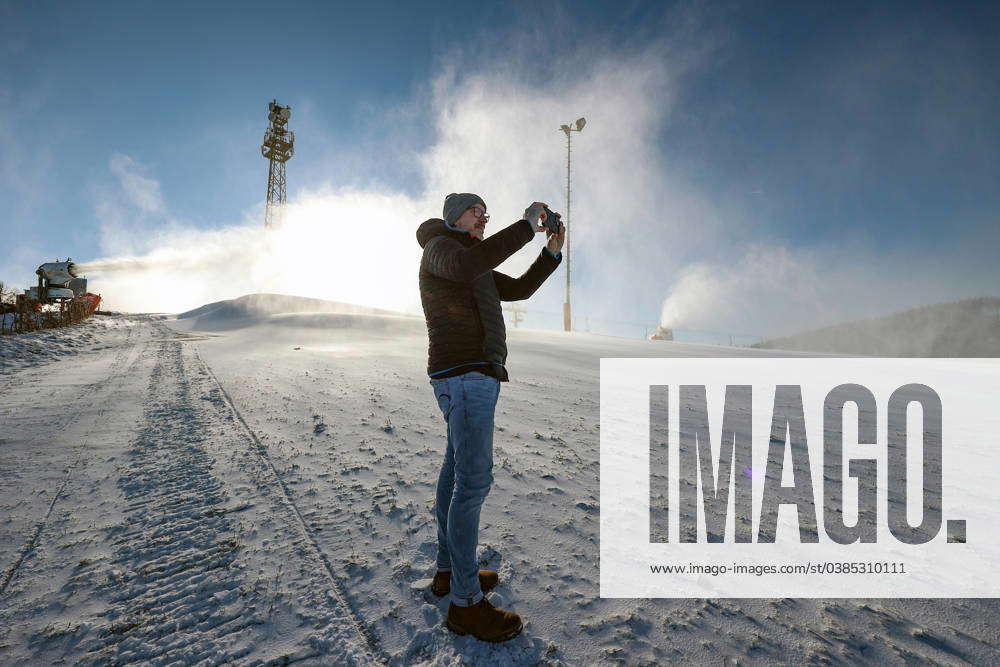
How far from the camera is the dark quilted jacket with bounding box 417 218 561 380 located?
182cm

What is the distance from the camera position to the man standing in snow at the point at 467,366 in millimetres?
1861

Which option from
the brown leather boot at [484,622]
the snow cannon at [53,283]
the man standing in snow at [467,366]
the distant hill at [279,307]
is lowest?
Answer: the brown leather boot at [484,622]

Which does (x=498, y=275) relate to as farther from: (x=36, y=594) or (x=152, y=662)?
(x=36, y=594)

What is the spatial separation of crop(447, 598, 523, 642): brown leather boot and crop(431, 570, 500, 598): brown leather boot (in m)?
0.23

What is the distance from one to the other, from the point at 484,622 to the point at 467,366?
1141 millimetres

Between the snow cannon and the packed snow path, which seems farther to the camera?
the snow cannon

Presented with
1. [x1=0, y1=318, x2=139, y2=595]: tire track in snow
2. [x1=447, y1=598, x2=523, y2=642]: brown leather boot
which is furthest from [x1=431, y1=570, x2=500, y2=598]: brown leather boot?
[x1=0, y1=318, x2=139, y2=595]: tire track in snow

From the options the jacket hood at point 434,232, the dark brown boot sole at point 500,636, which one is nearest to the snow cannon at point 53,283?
the jacket hood at point 434,232

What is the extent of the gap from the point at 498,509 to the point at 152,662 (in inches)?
77.9

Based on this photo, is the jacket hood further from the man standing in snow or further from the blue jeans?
the blue jeans

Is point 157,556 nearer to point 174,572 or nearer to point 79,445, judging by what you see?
point 174,572

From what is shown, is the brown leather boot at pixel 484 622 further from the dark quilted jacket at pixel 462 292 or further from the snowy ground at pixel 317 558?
the dark quilted jacket at pixel 462 292

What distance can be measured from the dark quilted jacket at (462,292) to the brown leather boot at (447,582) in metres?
1.09

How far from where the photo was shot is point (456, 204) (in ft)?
6.85
